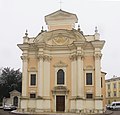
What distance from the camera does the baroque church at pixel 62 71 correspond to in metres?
33.3

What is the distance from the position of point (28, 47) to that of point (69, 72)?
6.30 m

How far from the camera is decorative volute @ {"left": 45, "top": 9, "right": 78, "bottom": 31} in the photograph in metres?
36.2

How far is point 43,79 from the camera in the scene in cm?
3425

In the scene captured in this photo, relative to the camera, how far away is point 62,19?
119ft

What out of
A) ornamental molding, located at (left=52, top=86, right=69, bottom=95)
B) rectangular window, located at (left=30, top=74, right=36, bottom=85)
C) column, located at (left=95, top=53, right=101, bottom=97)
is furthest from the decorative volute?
ornamental molding, located at (left=52, top=86, right=69, bottom=95)

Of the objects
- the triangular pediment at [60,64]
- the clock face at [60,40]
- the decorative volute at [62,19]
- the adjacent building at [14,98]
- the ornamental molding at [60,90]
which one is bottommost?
the adjacent building at [14,98]

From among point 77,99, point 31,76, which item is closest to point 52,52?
point 31,76

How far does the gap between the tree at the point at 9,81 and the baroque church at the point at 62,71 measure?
20.7 m

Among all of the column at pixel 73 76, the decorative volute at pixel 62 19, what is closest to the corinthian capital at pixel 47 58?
the column at pixel 73 76

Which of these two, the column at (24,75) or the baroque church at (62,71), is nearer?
the baroque church at (62,71)

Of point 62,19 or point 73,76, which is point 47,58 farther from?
point 62,19

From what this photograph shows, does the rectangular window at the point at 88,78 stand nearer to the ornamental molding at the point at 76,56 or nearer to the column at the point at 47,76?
the ornamental molding at the point at 76,56

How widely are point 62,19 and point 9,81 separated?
79.5ft

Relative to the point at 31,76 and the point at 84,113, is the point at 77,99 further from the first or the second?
the point at 31,76
